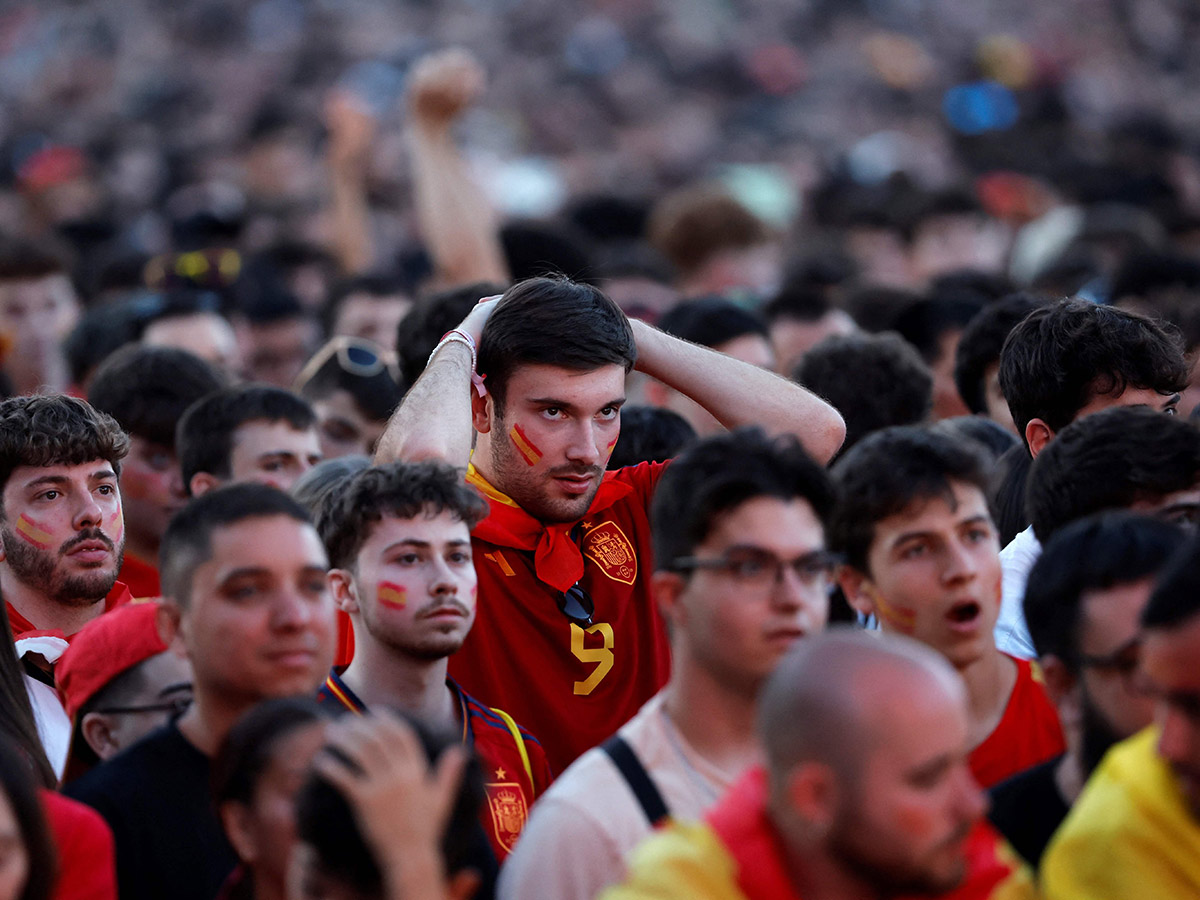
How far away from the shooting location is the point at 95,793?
3266mm

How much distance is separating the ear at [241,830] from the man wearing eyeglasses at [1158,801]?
1.39m

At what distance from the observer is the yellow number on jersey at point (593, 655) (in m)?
4.36

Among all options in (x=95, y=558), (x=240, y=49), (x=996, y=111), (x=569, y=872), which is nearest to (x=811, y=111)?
(x=996, y=111)

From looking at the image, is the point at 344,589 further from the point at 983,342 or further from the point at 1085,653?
the point at 983,342

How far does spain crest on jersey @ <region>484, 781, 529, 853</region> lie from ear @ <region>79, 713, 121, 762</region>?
844 millimetres

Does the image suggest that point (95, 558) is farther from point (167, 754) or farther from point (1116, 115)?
point (1116, 115)

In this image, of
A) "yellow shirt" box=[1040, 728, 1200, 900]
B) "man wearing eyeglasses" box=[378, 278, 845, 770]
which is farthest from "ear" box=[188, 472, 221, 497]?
"yellow shirt" box=[1040, 728, 1200, 900]

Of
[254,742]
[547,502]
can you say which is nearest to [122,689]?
[254,742]

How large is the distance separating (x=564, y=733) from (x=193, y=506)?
4.18 ft

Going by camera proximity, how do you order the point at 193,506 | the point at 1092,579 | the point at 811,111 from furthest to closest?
1. the point at 811,111
2. the point at 193,506
3. the point at 1092,579

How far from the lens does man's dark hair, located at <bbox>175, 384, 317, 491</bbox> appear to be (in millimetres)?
5445

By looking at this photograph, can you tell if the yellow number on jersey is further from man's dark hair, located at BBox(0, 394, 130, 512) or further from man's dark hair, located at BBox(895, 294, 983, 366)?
man's dark hair, located at BBox(895, 294, 983, 366)

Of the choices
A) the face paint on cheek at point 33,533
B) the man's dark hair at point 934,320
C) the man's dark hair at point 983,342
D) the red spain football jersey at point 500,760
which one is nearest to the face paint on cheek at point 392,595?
the red spain football jersey at point 500,760

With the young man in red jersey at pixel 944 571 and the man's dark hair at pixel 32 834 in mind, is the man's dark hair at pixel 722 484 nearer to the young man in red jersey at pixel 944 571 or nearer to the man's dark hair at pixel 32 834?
the young man in red jersey at pixel 944 571
